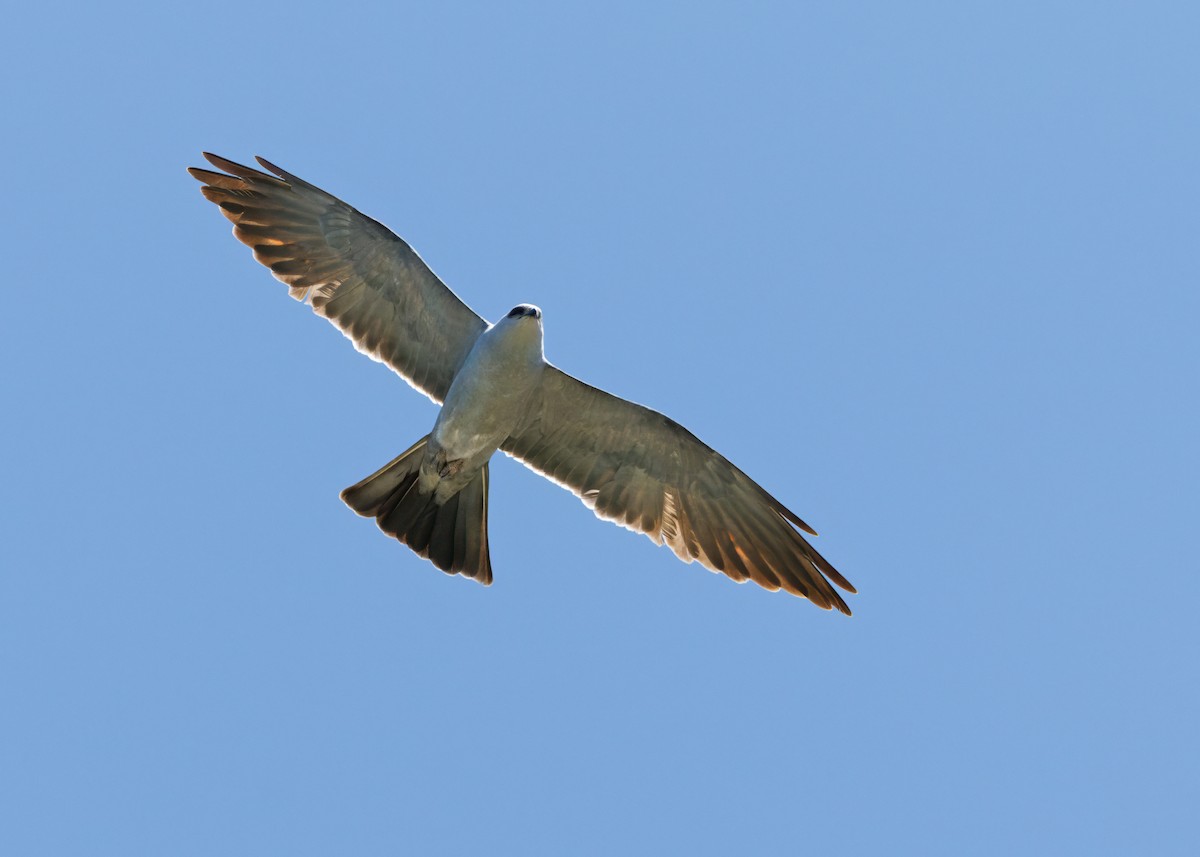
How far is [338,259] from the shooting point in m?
14.0

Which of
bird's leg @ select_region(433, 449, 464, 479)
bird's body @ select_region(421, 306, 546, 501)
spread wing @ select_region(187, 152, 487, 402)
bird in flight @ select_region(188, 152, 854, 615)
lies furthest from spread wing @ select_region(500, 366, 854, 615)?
spread wing @ select_region(187, 152, 487, 402)

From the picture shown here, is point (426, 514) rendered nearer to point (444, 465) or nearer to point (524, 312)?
point (444, 465)

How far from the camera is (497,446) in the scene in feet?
46.4

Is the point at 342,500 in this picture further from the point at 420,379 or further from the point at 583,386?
the point at 583,386

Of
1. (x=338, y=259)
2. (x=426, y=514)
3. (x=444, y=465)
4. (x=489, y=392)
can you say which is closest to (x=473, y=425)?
(x=489, y=392)

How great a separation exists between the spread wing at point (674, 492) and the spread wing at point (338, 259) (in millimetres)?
1225

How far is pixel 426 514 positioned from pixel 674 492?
2413 mm

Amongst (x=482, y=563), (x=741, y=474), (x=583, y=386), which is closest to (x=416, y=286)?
(x=583, y=386)

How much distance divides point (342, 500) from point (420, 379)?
1.33 meters

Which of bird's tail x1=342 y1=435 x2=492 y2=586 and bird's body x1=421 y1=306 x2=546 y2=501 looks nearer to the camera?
bird's body x1=421 y1=306 x2=546 y2=501

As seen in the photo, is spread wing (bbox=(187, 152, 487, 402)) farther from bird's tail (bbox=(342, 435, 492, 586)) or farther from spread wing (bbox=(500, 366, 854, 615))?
spread wing (bbox=(500, 366, 854, 615))

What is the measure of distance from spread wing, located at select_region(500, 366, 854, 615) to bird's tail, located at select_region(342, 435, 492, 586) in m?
0.74

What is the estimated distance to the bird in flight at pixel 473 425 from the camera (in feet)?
45.2

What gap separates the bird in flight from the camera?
13773 millimetres
